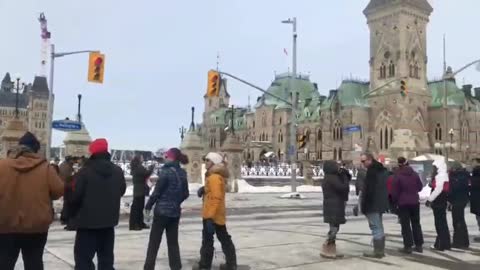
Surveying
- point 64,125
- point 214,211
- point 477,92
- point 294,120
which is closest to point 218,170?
point 214,211

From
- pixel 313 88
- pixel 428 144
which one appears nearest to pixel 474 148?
pixel 428 144

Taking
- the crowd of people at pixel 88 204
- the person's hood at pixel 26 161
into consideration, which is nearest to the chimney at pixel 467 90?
the crowd of people at pixel 88 204

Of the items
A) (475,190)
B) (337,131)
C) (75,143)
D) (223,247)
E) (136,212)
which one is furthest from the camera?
(337,131)

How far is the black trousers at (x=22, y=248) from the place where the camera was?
17.4 ft

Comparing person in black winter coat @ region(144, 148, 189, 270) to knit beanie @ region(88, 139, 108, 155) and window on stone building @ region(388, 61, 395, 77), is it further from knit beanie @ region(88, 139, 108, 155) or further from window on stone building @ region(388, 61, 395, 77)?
window on stone building @ region(388, 61, 395, 77)

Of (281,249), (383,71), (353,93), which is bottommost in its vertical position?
(281,249)

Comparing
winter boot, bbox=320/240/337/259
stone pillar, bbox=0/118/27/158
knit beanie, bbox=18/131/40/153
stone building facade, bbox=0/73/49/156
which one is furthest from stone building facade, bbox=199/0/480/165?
stone building facade, bbox=0/73/49/156

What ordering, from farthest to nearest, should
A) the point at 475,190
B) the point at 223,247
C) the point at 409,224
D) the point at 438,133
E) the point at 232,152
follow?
the point at 438,133 < the point at 232,152 < the point at 475,190 < the point at 409,224 < the point at 223,247

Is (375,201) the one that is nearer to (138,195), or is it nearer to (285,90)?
(138,195)

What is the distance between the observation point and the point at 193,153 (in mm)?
36750

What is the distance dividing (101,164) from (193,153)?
30.6 meters

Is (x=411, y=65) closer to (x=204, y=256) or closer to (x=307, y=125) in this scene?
(x=307, y=125)

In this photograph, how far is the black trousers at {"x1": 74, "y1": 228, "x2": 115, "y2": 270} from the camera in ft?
20.0

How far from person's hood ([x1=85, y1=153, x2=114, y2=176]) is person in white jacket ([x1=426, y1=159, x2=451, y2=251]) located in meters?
7.11
